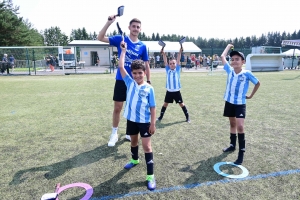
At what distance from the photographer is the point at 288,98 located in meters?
9.46

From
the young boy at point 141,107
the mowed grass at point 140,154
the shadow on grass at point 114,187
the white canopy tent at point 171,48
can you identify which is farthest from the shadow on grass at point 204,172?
the white canopy tent at point 171,48

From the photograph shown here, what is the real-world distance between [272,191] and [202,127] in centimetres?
282

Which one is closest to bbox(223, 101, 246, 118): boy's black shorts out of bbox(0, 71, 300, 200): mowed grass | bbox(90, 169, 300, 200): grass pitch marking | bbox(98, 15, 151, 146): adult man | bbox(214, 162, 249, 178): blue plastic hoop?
bbox(0, 71, 300, 200): mowed grass

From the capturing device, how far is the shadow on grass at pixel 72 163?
3.43 m

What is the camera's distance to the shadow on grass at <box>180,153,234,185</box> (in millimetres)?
3281

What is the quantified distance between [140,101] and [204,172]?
60.9 inches

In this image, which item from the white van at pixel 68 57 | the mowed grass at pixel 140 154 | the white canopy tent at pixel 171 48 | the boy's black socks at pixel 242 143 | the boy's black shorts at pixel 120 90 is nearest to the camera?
the mowed grass at pixel 140 154

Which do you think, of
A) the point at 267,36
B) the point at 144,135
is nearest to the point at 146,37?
the point at 267,36

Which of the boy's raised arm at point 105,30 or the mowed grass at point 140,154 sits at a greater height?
the boy's raised arm at point 105,30

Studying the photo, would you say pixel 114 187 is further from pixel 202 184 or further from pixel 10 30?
pixel 10 30

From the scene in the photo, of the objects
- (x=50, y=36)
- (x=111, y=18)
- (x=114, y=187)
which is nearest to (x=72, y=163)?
(x=114, y=187)

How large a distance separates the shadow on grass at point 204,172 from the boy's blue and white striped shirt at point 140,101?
43.2 inches

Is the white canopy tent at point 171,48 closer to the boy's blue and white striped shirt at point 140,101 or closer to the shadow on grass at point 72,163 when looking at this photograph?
the shadow on grass at point 72,163

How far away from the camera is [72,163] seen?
12.5 ft
